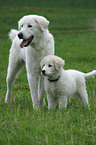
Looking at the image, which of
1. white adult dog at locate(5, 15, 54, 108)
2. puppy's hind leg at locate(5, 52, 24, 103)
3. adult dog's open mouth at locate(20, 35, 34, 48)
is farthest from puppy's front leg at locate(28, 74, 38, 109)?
puppy's hind leg at locate(5, 52, 24, 103)

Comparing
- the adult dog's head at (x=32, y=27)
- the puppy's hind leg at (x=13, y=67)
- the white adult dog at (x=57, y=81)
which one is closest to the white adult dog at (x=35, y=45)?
the adult dog's head at (x=32, y=27)

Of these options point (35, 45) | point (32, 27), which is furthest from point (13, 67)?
point (32, 27)

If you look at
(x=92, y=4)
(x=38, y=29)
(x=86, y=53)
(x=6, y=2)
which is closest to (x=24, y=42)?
(x=38, y=29)

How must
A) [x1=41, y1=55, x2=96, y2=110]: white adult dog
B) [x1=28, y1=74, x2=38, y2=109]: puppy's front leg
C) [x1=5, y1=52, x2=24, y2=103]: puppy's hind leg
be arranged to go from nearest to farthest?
1. [x1=41, y1=55, x2=96, y2=110]: white adult dog
2. [x1=28, y1=74, x2=38, y2=109]: puppy's front leg
3. [x1=5, y1=52, x2=24, y2=103]: puppy's hind leg

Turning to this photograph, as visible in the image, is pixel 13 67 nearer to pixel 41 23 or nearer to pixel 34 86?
pixel 34 86

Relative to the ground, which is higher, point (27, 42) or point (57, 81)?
point (27, 42)

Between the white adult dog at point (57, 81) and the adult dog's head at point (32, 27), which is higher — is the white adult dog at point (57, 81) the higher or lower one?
the lower one

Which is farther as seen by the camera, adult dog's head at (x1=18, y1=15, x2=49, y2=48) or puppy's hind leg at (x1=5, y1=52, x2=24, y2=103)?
puppy's hind leg at (x1=5, y1=52, x2=24, y2=103)

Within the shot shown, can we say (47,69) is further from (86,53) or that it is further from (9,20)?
(9,20)

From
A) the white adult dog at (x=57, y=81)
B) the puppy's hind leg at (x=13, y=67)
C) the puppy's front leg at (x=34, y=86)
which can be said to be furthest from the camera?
the puppy's hind leg at (x=13, y=67)

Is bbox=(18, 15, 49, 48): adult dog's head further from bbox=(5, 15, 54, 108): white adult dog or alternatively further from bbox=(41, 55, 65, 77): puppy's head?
bbox=(41, 55, 65, 77): puppy's head

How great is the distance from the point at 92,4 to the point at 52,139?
71.9 meters

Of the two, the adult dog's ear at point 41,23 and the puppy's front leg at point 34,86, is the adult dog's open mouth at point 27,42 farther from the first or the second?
the puppy's front leg at point 34,86

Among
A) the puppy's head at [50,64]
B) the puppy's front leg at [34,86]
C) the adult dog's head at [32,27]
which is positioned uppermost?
the adult dog's head at [32,27]
